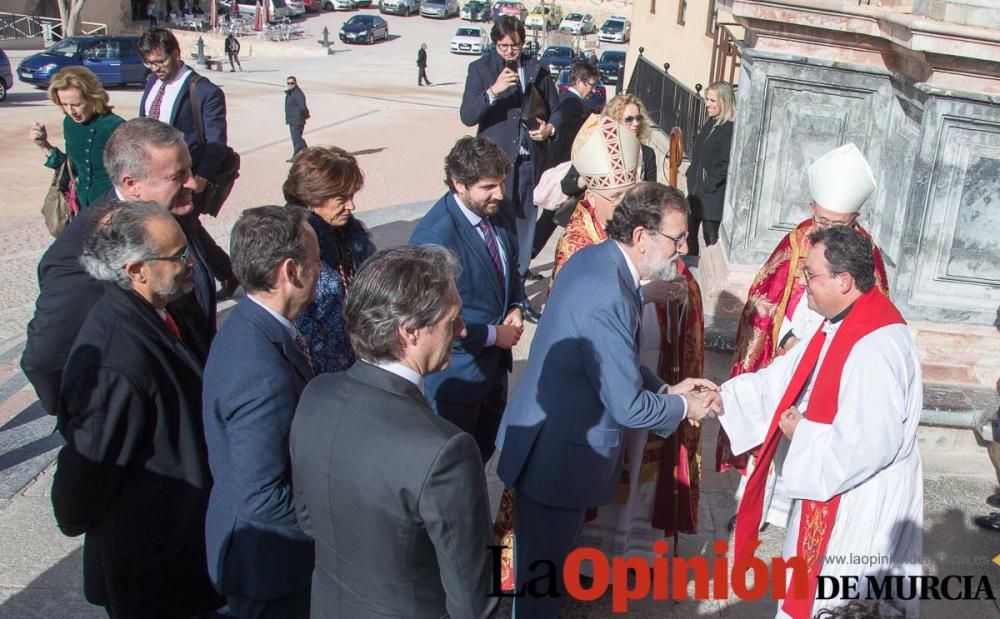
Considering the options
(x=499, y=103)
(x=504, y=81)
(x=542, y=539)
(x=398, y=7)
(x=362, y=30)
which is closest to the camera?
(x=542, y=539)

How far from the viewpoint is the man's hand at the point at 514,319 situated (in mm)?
3979

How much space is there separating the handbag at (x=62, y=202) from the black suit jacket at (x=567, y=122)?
3.78m

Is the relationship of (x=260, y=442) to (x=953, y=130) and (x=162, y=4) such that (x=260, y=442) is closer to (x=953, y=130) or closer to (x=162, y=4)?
(x=953, y=130)

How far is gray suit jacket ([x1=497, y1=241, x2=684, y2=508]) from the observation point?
122 inches

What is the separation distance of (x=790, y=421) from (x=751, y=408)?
43 cm

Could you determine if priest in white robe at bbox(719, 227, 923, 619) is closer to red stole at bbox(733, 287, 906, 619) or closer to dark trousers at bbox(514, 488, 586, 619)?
red stole at bbox(733, 287, 906, 619)

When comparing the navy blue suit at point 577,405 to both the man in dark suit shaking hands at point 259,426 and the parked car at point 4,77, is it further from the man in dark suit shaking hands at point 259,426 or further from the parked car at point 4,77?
the parked car at point 4,77

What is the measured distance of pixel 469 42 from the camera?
4019 centimetres

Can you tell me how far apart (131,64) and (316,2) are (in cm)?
2852

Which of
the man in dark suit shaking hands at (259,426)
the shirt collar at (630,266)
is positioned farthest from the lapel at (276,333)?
the shirt collar at (630,266)

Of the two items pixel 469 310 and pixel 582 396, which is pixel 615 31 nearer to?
pixel 469 310

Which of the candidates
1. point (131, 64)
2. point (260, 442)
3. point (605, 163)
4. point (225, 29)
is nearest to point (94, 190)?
point (605, 163)

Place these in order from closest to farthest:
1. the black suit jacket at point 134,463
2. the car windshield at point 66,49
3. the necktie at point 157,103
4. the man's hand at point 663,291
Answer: the black suit jacket at point 134,463, the man's hand at point 663,291, the necktie at point 157,103, the car windshield at point 66,49

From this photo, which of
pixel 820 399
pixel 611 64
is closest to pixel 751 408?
pixel 820 399
